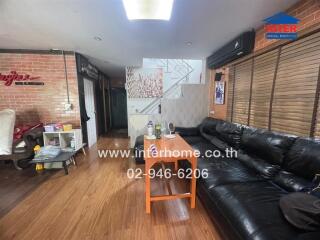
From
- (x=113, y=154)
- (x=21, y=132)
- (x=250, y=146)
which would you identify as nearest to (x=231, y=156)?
(x=250, y=146)

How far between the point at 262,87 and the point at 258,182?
4.83 feet

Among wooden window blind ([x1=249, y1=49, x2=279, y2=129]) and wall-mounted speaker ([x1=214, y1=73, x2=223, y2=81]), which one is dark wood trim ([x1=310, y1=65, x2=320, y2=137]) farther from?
wall-mounted speaker ([x1=214, y1=73, x2=223, y2=81])

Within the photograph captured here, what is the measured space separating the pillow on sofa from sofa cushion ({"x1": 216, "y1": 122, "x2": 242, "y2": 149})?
12.8 feet

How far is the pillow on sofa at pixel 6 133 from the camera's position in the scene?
2.82m

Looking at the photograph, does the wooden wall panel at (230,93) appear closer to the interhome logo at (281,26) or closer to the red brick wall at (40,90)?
the interhome logo at (281,26)

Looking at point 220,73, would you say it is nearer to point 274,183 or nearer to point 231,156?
point 231,156

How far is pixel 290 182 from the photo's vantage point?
1566mm

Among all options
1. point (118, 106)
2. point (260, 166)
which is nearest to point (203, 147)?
point (260, 166)

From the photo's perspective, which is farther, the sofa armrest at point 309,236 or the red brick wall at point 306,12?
the red brick wall at point 306,12

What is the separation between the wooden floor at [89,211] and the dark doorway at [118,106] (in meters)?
4.60

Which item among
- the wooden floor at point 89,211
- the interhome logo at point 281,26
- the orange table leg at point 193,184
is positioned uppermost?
the interhome logo at point 281,26

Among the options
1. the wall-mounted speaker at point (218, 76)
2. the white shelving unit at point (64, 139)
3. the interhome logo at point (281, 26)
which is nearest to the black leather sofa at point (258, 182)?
the interhome logo at point (281, 26)

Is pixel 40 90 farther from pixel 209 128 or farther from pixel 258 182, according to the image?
pixel 258 182

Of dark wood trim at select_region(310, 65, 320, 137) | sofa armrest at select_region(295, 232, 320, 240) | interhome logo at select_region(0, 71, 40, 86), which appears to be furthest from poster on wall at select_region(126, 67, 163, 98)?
sofa armrest at select_region(295, 232, 320, 240)
